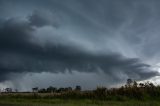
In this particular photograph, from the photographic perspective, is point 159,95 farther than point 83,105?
Yes

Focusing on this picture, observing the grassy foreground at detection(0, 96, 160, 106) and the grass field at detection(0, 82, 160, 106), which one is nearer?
the grassy foreground at detection(0, 96, 160, 106)

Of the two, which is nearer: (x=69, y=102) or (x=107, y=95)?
(x=69, y=102)

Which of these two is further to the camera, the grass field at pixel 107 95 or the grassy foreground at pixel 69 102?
the grass field at pixel 107 95

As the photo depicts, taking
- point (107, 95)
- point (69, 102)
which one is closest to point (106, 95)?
point (107, 95)

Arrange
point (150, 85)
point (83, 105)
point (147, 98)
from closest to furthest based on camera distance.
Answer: point (83, 105)
point (147, 98)
point (150, 85)

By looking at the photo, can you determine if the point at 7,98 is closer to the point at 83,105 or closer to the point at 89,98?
the point at 89,98

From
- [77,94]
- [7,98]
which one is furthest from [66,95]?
[7,98]

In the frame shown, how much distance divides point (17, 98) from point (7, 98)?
103 cm

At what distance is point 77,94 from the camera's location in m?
34.2

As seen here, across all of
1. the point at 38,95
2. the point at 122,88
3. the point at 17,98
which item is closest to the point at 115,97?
the point at 122,88

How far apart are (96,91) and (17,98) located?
312 inches

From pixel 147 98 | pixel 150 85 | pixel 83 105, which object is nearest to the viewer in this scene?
pixel 83 105

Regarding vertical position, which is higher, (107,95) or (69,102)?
(107,95)

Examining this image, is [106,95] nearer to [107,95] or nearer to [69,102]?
[107,95]
